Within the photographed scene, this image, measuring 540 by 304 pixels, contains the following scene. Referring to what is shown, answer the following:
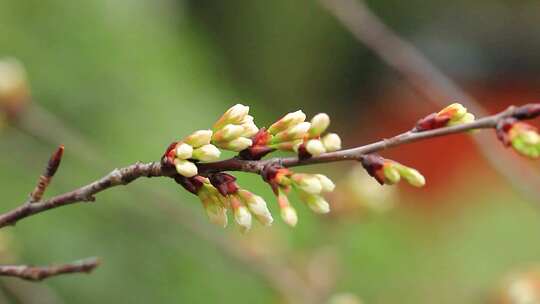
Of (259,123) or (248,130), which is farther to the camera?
(259,123)

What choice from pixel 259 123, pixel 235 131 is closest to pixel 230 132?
pixel 235 131

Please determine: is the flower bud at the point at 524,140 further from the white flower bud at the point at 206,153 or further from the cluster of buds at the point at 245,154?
the white flower bud at the point at 206,153

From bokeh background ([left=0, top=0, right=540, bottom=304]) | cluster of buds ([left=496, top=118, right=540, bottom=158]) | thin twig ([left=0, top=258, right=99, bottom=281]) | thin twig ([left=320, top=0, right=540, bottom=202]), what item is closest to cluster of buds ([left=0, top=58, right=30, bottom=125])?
bokeh background ([left=0, top=0, right=540, bottom=304])

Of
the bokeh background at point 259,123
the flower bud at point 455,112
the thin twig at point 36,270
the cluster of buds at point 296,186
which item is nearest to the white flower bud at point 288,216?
the cluster of buds at point 296,186

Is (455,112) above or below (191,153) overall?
above

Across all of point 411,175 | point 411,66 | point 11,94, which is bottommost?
point 411,175

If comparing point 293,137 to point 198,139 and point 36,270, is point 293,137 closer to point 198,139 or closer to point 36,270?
point 198,139
